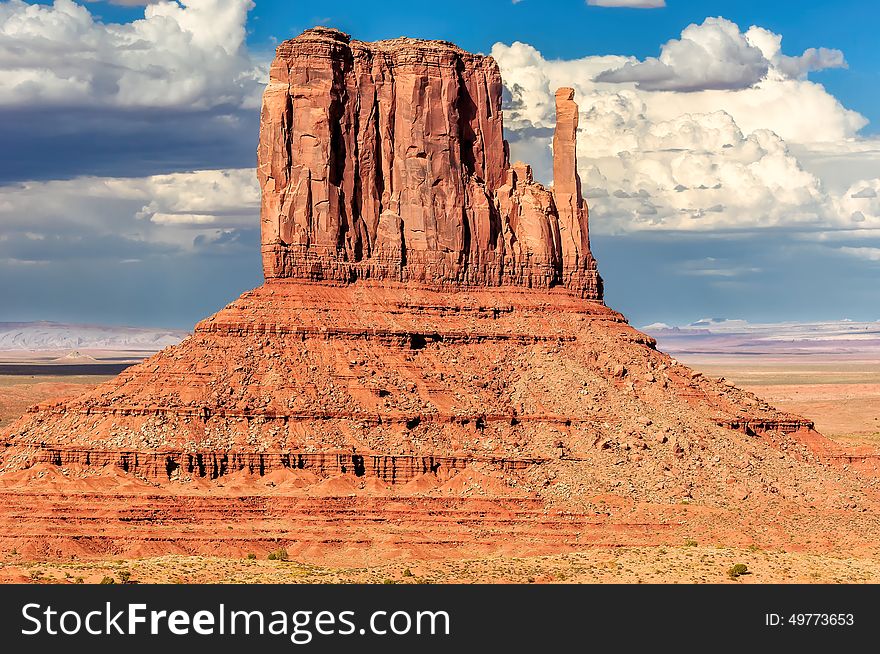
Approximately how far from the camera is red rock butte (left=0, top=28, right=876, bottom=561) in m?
110

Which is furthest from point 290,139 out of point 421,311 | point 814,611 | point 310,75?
point 814,611

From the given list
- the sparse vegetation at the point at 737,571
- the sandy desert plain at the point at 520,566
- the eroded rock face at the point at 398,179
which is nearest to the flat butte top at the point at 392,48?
the eroded rock face at the point at 398,179

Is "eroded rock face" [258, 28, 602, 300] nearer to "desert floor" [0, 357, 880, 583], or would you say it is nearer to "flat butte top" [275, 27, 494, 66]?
"flat butte top" [275, 27, 494, 66]

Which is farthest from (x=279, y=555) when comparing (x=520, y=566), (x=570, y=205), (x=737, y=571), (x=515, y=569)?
(x=570, y=205)

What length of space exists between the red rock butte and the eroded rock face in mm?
142

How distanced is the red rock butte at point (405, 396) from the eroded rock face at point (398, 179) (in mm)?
142

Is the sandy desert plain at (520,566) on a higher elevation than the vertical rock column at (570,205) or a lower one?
lower

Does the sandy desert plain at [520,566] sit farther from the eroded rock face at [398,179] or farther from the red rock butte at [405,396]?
the eroded rock face at [398,179]

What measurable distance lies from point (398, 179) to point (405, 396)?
17.4 metres

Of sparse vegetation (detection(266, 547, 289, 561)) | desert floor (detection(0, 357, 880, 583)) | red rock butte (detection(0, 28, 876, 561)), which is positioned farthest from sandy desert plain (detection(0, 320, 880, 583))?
red rock butte (detection(0, 28, 876, 561))

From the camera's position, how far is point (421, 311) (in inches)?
5030

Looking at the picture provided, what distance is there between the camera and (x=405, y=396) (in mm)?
120312

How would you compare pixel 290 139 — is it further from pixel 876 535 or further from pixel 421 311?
pixel 876 535

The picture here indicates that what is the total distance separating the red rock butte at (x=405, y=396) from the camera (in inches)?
4348
